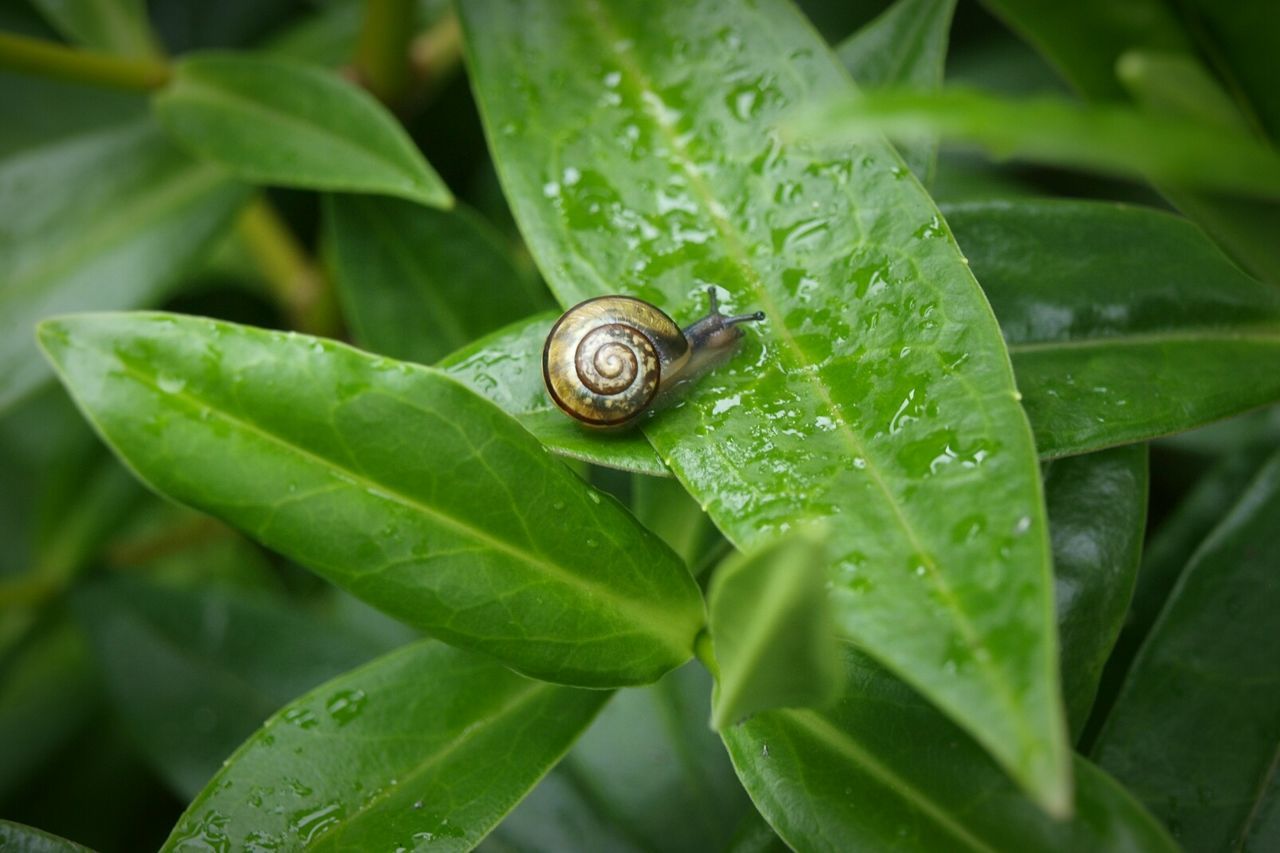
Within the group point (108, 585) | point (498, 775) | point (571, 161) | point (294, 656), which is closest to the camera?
point (498, 775)

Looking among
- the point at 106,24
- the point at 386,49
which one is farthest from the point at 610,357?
the point at 106,24

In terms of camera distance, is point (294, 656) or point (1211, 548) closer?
point (1211, 548)

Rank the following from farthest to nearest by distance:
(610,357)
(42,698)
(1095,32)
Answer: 1. (42,698)
2. (1095,32)
3. (610,357)

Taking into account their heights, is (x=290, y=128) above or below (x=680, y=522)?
above

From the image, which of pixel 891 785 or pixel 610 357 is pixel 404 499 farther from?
pixel 891 785

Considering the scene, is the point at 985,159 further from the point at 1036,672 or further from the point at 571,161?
the point at 1036,672

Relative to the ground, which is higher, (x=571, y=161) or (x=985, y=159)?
(x=571, y=161)

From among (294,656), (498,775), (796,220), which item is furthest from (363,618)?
(796,220)
